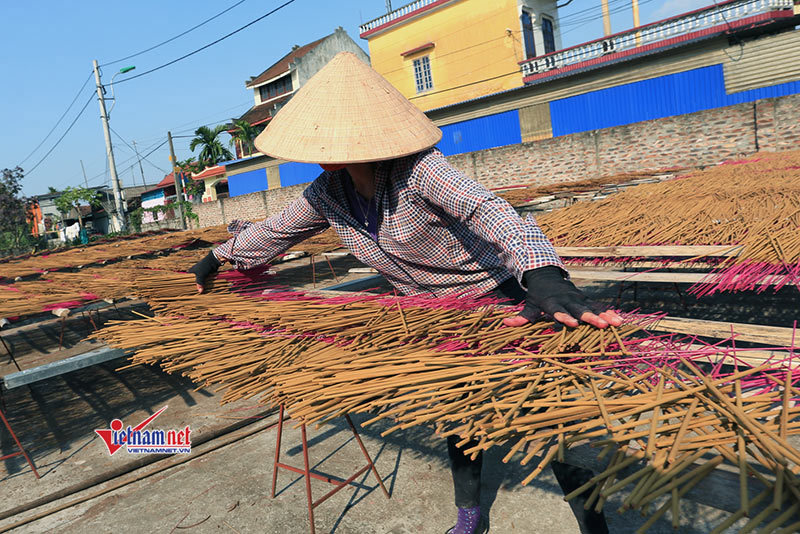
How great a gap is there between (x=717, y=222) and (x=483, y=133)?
48.6 ft

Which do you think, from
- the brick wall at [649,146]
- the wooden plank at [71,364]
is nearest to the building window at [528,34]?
the brick wall at [649,146]

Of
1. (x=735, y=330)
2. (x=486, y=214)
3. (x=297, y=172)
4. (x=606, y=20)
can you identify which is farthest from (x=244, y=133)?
(x=735, y=330)

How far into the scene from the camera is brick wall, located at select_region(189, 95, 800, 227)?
9.73 m

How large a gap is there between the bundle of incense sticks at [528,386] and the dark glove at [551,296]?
49 millimetres

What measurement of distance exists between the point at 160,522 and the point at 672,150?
1161 cm

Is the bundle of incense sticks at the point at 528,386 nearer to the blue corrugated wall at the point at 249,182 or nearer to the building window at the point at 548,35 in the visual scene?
the blue corrugated wall at the point at 249,182

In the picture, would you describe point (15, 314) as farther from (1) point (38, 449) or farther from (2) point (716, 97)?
(2) point (716, 97)

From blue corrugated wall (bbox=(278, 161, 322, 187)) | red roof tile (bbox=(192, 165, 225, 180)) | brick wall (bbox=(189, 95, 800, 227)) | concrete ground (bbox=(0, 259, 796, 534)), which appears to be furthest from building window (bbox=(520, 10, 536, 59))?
concrete ground (bbox=(0, 259, 796, 534))

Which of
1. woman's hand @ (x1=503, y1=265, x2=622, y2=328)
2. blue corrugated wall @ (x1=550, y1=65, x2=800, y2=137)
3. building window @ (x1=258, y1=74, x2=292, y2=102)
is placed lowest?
woman's hand @ (x1=503, y1=265, x2=622, y2=328)

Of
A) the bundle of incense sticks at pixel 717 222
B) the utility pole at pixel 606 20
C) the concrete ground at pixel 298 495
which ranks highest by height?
the utility pole at pixel 606 20

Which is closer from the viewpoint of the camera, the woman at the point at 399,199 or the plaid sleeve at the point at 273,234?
the woman at the point at 399,199

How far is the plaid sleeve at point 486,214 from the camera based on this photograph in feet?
4.35

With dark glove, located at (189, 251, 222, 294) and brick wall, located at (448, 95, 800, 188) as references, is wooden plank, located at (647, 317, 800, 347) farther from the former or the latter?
brick wall, located at (448, 95, 800, 188)

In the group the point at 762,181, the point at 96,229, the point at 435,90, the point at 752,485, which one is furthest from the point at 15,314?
the point at 96,229
